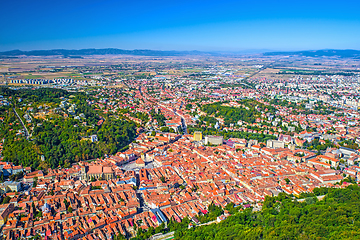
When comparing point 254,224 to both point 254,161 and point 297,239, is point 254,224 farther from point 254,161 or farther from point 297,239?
point 254,161

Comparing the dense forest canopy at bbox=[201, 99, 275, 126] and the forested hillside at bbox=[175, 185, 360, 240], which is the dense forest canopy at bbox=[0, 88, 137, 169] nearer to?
the dense forest canopy at bbox=[201, 99, 275, 126]

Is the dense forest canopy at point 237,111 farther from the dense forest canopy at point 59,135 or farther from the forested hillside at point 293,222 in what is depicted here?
the forested hillside at point 293,222

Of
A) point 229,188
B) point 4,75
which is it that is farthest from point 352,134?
point 4,75

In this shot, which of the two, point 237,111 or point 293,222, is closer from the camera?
point 293,222

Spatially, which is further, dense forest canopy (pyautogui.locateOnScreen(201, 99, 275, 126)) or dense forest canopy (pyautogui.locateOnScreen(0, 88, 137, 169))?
dense forest canopy (pyautogui.locateOnScreen(201, 99, 275, 126))

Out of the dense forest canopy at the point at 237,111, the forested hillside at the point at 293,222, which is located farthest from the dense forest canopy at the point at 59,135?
the forested hillside at the point at 293,222

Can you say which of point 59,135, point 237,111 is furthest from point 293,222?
point 237,111

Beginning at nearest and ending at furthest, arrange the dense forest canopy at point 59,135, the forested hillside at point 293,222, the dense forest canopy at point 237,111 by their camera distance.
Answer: the forested hillside at point 293,222 → the dense forest canopy at point 59,135 → the dense forest canopy at point 237,111

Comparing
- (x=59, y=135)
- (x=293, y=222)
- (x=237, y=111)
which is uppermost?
(x=59, y=135)

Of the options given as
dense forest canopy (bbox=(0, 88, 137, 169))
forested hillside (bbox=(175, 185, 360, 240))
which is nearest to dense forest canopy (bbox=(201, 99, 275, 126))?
dense forest canopy (bbox=(0, 88, 137, 169))

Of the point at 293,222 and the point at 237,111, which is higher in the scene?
the point at 237,111

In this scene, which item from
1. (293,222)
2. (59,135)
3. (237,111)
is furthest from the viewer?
(237,111)

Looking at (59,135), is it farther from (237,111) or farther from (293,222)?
(237,111)
